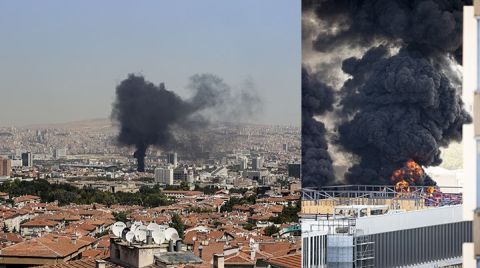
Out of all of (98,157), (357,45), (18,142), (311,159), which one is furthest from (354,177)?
(98,157)

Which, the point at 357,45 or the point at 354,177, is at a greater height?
the point at 357,45

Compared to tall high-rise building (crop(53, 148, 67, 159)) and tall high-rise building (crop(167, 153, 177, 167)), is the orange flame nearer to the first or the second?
tall high-rise building (crop(167, 153, 177, 167))

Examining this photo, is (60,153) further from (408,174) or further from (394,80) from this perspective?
(408,174)

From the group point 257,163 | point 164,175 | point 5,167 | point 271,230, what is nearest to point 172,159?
point 164,175

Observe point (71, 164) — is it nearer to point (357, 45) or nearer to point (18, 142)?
point (18, 142)

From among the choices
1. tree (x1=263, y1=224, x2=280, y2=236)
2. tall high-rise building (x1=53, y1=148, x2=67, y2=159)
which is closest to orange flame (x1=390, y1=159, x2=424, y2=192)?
tree (x1=263, y1=224, x2=280, y2=236)

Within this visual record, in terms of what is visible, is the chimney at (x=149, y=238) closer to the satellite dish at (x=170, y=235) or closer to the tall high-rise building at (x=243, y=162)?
the satellite dish at (x=170, y=235)

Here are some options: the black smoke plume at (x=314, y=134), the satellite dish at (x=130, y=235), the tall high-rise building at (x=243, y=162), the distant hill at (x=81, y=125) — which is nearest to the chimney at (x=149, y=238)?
the satellite dish at (x=130, y=235)
